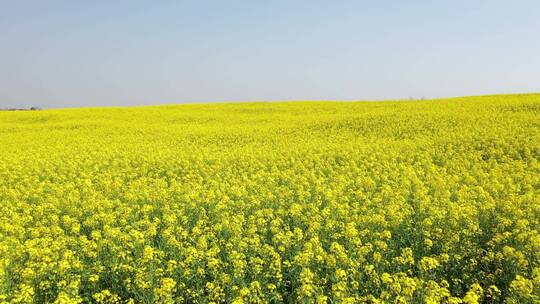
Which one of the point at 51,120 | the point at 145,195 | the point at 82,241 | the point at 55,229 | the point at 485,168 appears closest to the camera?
the point at 82,241

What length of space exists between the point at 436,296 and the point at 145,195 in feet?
27.4

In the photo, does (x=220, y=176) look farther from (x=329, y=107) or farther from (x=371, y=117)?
(x=329, y=107)

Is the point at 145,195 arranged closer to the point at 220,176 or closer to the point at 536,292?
the point at 220,176

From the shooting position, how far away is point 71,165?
16828 millimetres

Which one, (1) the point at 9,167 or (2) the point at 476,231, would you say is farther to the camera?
(1) the point at 9,167

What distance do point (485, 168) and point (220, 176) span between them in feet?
31.6

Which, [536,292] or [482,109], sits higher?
[482,109]

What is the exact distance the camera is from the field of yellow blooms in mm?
6258

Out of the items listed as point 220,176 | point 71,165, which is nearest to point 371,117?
point 220,176

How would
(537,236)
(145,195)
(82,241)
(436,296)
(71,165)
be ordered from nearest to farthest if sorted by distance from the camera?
1. (436,296)
2. (537,236)
3. (82,241)
4. (145,195)
5. (71,165)

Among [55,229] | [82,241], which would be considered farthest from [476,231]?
[55,229]

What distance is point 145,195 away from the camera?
11.4 metres

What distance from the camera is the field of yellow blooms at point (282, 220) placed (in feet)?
20.5

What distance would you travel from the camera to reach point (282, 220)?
906 centimetres
